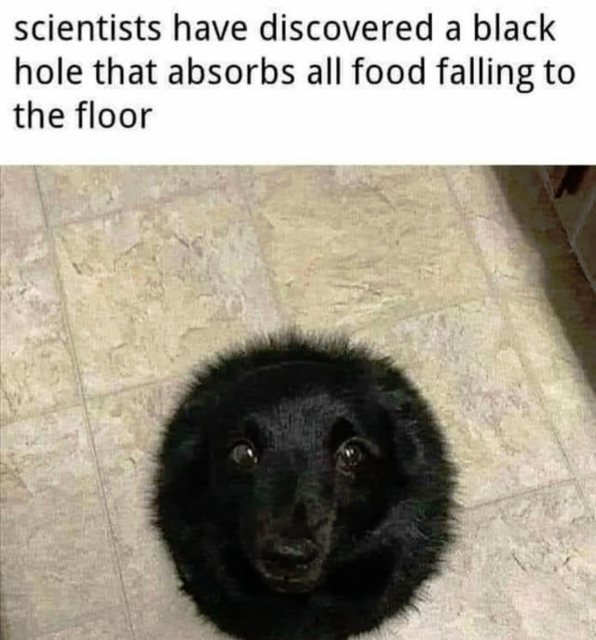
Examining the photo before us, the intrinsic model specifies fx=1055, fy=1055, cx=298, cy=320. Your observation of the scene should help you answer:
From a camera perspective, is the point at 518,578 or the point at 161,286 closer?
the point at 518,578

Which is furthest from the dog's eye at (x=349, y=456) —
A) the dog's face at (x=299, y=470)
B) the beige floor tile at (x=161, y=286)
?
the beige floor tile at (x=161, y=286)

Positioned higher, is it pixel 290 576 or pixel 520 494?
pixel 290 576

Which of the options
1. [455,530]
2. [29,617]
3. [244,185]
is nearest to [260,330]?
[244,185]

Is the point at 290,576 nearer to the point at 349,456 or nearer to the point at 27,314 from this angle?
the point at 349,456

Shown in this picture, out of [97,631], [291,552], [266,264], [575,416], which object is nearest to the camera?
[291,552]

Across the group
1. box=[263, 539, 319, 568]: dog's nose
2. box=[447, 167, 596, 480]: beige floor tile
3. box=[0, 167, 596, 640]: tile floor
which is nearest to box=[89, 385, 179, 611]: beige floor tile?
box=[0, 167, 596, 640]: tile floor

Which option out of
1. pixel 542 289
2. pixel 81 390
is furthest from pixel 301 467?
pixel 542 289

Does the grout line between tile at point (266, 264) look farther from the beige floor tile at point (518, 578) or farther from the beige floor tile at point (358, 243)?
the beige floor tile at point (518, 578)
